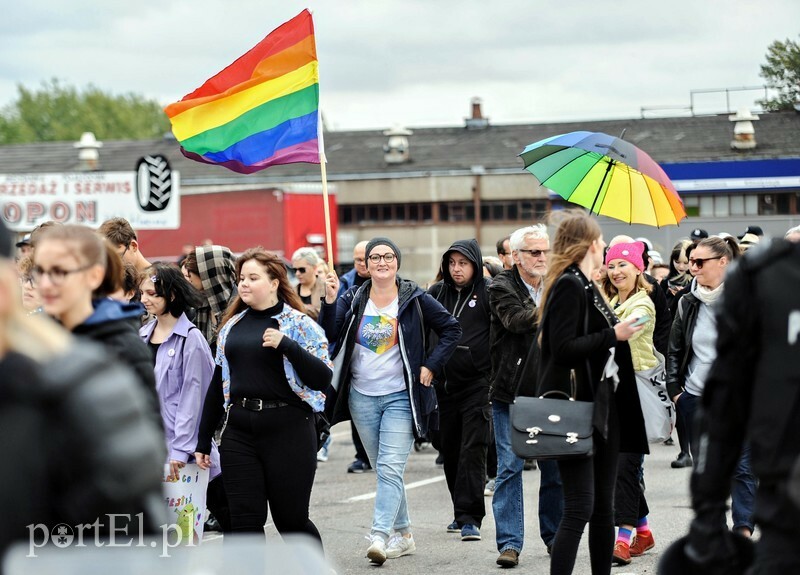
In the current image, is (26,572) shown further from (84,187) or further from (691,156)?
(691,156)

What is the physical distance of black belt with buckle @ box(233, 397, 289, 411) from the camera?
22.9 ft

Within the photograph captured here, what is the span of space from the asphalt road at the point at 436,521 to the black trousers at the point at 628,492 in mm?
289

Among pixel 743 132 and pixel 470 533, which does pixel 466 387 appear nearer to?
pixel 470 533

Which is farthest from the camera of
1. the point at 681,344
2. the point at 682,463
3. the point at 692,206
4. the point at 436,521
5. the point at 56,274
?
the point at 692,206

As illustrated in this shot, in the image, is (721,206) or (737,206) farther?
(737,206)

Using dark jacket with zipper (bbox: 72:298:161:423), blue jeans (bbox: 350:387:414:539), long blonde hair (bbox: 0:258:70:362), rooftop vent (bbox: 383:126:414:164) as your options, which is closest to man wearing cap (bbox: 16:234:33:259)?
blue jeans (bbox: 350:387:414:539)

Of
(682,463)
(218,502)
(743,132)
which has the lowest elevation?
(682,463)

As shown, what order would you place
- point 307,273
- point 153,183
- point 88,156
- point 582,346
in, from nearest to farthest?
point 582,346 → point 307,273 → point 153,183 → point 88,156

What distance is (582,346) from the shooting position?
6219 millimetres

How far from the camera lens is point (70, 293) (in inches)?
156

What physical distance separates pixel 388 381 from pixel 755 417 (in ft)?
16.3

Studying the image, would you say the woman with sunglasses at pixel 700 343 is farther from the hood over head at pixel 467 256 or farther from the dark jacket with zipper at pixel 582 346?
the dark jacket with zipper at pixel 582 346

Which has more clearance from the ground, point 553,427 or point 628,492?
point 553,427

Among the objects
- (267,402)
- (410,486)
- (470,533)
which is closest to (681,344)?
(470,533)
